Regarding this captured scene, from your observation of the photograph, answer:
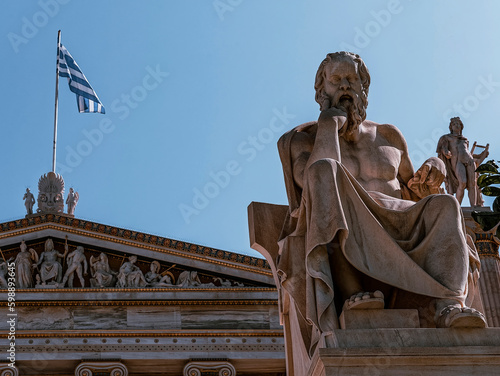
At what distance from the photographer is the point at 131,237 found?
68.0 feet

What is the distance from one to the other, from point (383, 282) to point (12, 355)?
16565 mm

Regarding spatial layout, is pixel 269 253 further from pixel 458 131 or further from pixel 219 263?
pixel 219 263

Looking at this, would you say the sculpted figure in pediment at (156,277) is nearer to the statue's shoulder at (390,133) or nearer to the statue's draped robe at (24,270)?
the statue's draped robe at (24,270)

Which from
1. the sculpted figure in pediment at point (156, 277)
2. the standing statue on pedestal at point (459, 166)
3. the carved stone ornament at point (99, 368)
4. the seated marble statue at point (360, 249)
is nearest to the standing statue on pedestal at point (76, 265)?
the sculpted figure in pediment at point (156, 277)

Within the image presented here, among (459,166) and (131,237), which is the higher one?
(131,237)

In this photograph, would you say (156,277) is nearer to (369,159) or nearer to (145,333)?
(145,333)

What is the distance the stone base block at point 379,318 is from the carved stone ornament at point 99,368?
16.2 meters

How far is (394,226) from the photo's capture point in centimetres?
326

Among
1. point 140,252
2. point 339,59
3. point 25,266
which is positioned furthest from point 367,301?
point 25,266

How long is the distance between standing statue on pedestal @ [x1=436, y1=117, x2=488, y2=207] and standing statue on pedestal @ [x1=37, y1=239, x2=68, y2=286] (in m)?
9.57

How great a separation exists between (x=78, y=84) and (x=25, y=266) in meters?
4.58

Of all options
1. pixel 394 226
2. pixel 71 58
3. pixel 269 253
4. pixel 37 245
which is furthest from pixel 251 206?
pixel 71 58

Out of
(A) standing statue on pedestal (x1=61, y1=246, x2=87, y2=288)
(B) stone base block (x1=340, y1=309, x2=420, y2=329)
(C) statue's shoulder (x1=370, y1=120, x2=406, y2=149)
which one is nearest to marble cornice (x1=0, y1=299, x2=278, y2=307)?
(A) standing statue on pedestal (x1=61, y1=246, x2=87, y2=288)

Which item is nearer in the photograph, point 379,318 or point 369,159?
point 379,318
